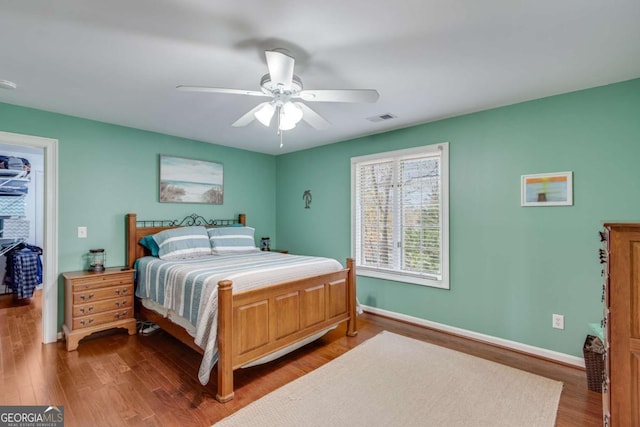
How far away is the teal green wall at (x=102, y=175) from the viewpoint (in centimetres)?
325

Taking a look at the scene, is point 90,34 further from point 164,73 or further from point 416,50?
point 416,50

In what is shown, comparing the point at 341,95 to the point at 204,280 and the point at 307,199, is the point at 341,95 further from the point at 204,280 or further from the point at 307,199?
the point at 307,199

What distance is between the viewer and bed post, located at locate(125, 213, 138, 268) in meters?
3.70

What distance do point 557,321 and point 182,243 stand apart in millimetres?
3954

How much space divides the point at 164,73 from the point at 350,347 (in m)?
2.98

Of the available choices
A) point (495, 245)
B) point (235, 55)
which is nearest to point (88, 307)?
point (235, 55)

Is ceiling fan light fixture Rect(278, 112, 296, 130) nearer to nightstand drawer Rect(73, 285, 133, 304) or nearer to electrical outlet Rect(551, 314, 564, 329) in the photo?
nightstand drawer Rect(73, 285, 133, 304)

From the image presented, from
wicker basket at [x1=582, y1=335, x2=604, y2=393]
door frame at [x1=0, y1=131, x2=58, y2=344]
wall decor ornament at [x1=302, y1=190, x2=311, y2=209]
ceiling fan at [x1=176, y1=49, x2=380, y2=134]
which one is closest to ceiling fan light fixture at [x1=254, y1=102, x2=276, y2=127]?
ceiling fan at [x1=176, y1=49, x2=380, y2=134]

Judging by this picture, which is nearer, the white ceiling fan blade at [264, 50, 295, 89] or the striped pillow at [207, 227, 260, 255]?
the white ceiling fan blade at [264, 50, 295, 89]

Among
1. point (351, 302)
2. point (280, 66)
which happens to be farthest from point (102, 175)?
point (351, 302)

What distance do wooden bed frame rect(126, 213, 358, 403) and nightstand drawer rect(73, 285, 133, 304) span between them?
25 centimetres

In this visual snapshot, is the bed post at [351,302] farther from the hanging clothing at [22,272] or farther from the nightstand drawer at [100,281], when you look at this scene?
the hanging clothing at [22,272]

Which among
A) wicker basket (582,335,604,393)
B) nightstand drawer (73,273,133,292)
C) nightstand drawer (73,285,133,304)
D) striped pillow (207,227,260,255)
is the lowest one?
wicker basket (582,335,604,393)

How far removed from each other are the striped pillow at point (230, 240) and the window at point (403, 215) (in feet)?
4.91
